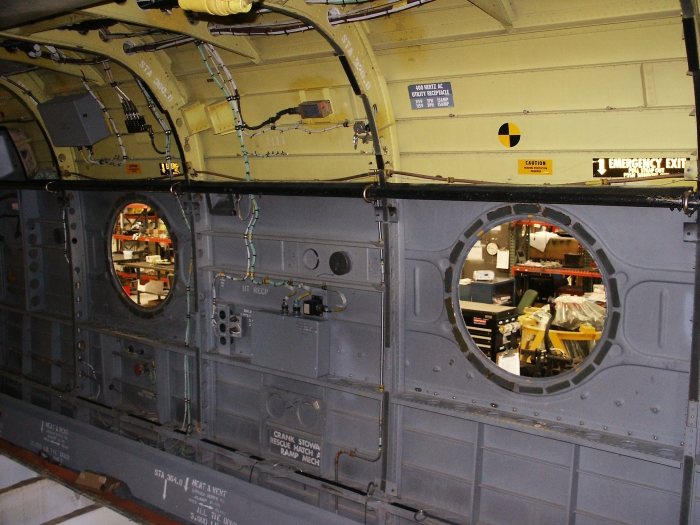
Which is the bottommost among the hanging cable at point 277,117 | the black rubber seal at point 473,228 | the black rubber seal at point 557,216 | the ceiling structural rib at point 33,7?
the black rubber seal at point 473,228

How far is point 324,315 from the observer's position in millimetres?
6453

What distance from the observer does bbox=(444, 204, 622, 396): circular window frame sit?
488cm

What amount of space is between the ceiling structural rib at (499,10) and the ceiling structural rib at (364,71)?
107cm

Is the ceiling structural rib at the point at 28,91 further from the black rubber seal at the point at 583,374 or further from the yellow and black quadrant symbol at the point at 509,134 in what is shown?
the black rubber seal at the point at 583,374

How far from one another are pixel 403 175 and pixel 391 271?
0.88 meters

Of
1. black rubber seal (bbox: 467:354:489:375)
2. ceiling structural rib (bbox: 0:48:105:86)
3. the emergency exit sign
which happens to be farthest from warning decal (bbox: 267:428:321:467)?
ceiling structural rib (bbox: 0:48:105:86)

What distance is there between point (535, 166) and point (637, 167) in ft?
2.38

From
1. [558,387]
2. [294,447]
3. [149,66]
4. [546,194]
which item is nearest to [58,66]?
[149,66]

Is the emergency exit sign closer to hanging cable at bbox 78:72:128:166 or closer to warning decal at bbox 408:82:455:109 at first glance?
warning decal at bbox 408:82:455:109

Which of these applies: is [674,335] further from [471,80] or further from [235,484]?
[235,484]

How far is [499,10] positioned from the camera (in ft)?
14.2

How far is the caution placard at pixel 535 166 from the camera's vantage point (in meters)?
4.92

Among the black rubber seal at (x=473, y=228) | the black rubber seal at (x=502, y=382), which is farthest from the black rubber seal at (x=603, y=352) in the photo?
the black rubber seal at (x=473, y=228)

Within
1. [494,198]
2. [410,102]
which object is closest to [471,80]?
[410,102]
